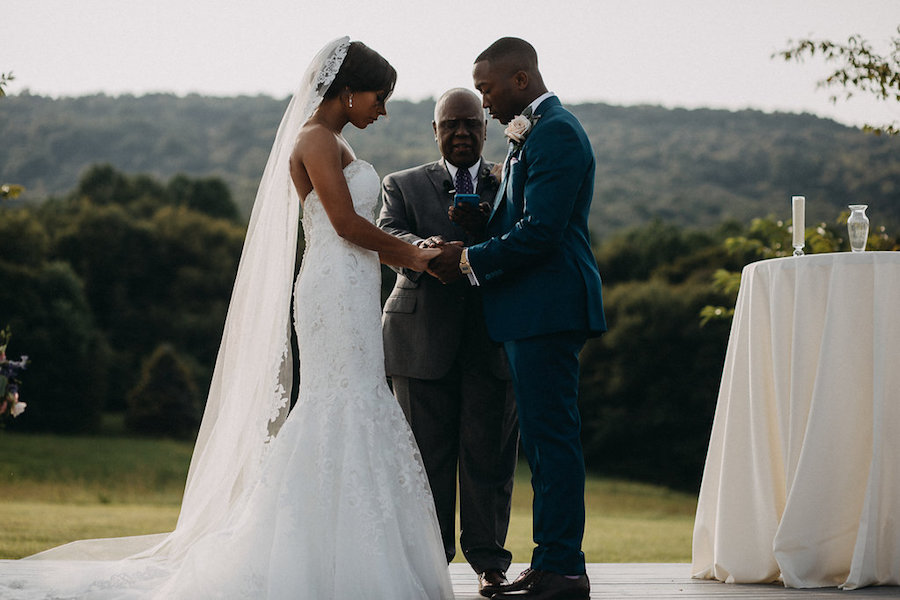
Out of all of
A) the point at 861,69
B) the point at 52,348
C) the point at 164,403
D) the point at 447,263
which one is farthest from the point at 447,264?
the point at 52,348

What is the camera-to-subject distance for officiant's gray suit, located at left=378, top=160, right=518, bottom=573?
361cm

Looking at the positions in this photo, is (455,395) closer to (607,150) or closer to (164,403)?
(164,403)

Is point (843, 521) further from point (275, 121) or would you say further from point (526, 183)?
point (275, 121)

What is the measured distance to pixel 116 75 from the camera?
1150 inches

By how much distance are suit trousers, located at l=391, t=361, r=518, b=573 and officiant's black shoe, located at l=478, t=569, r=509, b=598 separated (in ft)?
0.34

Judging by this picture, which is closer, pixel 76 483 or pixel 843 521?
pixel 843 521

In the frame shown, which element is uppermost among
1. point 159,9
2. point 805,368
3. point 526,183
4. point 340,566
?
point 159,9

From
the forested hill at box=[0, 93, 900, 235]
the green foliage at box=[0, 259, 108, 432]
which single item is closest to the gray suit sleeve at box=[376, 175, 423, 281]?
the forested hill at box=[0, 93, 900, 235]

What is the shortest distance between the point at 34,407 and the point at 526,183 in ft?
71.2

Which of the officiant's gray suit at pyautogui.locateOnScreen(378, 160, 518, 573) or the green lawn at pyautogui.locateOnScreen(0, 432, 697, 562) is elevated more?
the officiant's gray suit at pyautogui.locateOnScreen(378, 160, 518, 573)

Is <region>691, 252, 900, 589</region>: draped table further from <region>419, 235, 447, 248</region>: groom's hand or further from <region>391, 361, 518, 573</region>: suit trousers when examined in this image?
<region>419, 235, 447, 248</region>: groom's hand

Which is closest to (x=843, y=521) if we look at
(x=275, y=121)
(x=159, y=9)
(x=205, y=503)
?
(x=205, y=503)

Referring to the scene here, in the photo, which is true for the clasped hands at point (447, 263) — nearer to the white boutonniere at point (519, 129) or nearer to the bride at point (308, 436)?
the bride at point (308, 436)

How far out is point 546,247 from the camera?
121 inches
